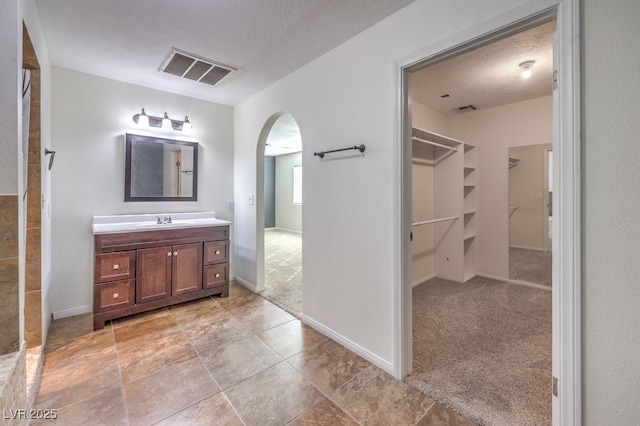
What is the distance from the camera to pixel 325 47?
218 centimetres

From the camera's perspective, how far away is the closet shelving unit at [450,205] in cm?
362

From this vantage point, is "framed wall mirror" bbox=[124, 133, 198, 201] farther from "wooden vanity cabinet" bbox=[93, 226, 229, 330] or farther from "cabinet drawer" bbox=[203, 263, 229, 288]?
"cabinet drawer" bbox=[203, 263, 229, 288]

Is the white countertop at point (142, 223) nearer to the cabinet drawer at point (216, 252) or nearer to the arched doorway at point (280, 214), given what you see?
the cabinet drawer at point (216, 252)

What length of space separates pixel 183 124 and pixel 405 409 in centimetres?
339

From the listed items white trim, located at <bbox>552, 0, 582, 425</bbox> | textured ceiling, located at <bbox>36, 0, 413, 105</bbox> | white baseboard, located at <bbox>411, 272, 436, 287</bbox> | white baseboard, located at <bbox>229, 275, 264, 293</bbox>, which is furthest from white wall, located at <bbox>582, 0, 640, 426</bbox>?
white baseboard, located at <bbox>229, 275, 264, 293</bbox>

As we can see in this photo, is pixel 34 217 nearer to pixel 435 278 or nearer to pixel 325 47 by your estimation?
pixel 325 47

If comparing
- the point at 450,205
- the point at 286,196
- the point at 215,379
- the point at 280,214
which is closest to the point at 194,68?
the point at 215,379

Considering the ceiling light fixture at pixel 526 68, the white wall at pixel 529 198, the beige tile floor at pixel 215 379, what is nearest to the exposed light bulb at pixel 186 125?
the beige tile floor at pixel 215 379

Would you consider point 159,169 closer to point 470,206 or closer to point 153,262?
point 153,262

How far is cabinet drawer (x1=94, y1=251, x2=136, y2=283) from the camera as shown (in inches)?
93.9

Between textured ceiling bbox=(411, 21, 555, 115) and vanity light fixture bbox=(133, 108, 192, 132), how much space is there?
8.27 feet

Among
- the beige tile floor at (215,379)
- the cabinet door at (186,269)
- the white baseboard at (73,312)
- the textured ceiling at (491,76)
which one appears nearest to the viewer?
the beige tile floor at (215,379)

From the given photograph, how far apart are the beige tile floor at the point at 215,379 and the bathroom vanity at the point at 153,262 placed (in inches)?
8.8

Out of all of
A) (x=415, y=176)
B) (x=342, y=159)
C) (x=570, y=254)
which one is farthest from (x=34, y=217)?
(x=415, y=176)
